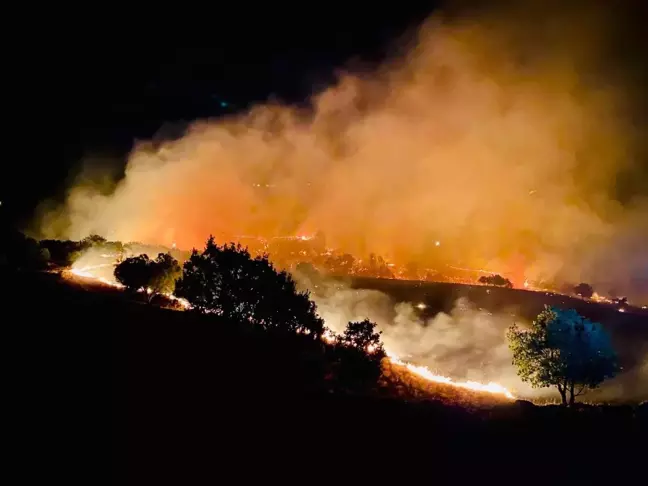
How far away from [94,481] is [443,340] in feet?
175

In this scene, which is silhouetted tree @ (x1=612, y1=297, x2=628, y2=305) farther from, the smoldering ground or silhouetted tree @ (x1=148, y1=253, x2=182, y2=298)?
silhouetted tree @ (x1=148, y1=253, x2=182, y2=298)

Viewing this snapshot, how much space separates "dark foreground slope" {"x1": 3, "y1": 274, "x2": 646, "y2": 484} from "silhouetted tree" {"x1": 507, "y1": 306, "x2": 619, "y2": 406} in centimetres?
686

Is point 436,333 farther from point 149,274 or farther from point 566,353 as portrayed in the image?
point 149,274

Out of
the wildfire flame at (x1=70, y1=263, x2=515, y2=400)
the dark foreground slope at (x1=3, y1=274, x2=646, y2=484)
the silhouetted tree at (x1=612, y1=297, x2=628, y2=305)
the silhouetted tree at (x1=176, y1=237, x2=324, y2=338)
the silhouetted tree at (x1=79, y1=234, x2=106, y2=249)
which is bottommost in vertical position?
the dark foreground slope at (x1=3, y1=274, x2=646, y2=484)

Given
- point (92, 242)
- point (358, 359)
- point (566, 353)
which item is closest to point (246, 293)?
point (358, 359)

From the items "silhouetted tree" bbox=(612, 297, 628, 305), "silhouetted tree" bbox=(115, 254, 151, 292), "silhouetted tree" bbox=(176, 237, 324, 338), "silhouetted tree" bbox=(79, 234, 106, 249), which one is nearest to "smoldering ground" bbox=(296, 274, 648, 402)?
"silhouetted tree" bbox=(176, 237, 324, 338)

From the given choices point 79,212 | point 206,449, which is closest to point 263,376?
point 206,449

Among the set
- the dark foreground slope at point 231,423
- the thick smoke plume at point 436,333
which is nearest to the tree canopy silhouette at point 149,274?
the dark foreground slope at point 231,423

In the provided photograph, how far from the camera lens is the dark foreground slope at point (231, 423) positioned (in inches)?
467

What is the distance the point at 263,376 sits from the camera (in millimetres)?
19078

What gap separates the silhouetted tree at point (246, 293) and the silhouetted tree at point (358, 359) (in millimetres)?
3194

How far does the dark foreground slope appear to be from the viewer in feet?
38.9

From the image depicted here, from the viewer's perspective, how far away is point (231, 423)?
14250mm

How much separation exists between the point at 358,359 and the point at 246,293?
8.72 metres
